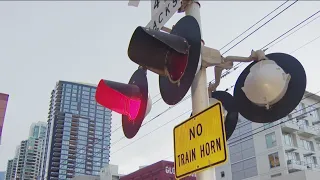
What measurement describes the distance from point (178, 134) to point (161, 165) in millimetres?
20378

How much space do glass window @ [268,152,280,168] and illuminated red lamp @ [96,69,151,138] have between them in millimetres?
48975

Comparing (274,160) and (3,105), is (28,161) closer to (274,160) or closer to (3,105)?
(3,105)

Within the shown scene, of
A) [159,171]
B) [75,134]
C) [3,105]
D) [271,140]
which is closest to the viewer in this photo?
[3,105]

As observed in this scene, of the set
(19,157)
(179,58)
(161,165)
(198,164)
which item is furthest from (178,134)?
(19,157)

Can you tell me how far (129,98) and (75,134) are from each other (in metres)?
23.5

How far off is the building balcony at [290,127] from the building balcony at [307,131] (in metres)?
1.23

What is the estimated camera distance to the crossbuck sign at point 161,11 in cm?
422

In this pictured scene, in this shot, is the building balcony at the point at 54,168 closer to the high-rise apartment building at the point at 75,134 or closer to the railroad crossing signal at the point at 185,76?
the high-rise apartment building at the point at 75,134

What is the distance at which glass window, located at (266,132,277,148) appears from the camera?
2051 inches

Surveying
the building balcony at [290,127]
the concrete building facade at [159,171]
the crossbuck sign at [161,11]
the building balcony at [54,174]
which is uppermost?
the building balcony at [290,127]

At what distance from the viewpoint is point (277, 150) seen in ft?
167

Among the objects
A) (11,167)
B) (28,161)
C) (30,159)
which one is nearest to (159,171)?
(30,159)

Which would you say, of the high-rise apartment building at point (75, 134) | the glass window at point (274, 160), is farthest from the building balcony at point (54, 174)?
the glass window at point (274, 160)

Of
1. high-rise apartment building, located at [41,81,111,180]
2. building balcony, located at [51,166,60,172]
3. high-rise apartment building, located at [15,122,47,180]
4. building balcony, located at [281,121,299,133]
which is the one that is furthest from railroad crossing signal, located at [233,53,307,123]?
building balcony, located at [281,121,299,133]
